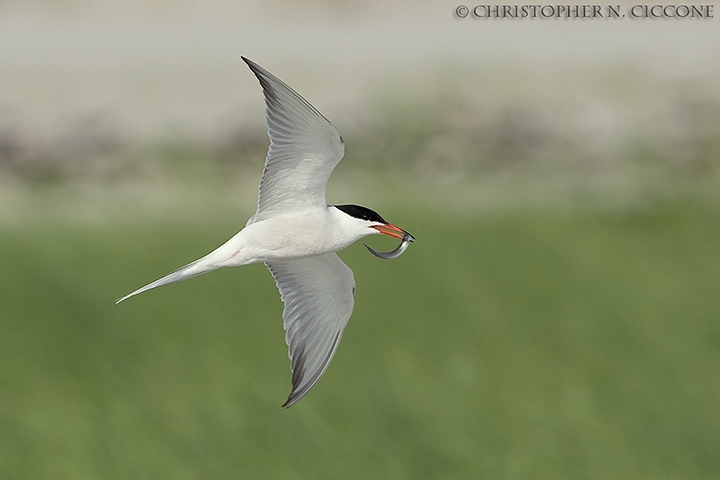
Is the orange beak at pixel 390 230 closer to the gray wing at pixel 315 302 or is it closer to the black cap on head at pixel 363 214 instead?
the black cap on head at pixel 363 214

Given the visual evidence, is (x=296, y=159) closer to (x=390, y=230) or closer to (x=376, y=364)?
(x=390, y=230)

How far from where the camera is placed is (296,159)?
392cm

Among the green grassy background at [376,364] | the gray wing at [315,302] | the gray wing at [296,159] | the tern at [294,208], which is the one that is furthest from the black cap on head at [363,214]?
the green grassy background at [376,364]

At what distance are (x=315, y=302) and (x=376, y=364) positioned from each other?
9.73 meters

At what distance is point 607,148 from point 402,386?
7.25 metres

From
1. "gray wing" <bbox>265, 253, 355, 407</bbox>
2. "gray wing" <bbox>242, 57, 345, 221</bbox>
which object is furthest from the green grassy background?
"gray wing" <bbox>242, 57, 345, 221</bbox>

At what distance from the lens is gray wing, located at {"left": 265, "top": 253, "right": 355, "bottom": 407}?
458 centimetres

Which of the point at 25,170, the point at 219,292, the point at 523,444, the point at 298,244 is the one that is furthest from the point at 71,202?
the point at 298,244

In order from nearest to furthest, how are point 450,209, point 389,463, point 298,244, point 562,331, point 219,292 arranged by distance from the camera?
point 298,244
point 389,463
point 219,292
point 562,331
point 450,209

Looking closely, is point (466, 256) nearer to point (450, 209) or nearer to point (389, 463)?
point (450, 209)

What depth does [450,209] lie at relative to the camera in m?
18.3

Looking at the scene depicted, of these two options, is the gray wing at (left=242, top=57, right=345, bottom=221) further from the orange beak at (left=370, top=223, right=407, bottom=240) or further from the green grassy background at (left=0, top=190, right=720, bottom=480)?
the green grassy background at (left=0, top=190, right=720, bottom=480)

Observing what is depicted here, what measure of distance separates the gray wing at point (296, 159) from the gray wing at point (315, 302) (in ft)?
2.22

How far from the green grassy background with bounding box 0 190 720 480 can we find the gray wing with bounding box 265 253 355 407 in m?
8.29
